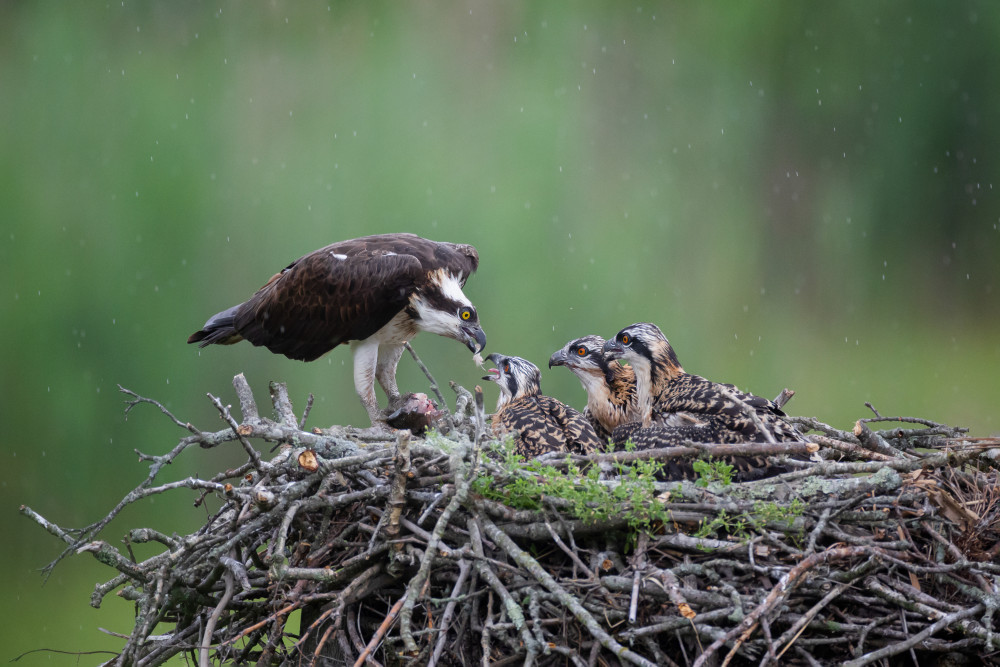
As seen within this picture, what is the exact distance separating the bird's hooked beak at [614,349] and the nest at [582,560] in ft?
3.22

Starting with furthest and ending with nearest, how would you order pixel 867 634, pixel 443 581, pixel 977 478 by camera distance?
1. pixel 977 478
2. pixel 443 581
3. pixel 867 634

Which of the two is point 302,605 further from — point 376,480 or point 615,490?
point 615,490

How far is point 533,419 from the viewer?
2656 millimetres

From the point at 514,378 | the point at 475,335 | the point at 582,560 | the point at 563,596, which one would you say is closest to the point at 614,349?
the point at 514,378

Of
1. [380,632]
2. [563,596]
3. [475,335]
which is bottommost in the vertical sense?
[380,632]

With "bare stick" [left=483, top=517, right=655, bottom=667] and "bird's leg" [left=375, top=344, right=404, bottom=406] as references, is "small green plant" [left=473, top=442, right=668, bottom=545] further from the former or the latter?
"bird's leg" [left=375, top=344, right=404, bottom=406]

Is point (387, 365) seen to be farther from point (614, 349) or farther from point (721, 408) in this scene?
point (721, 408)

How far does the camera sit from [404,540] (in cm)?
197

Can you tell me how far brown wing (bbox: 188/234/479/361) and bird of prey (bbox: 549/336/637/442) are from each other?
1.79ft

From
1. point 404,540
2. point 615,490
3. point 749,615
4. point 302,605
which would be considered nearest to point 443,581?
point 404,540

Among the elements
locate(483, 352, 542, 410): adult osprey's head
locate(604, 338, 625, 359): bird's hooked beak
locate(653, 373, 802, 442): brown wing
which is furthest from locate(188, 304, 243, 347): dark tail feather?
locate(653, 373, 802, 442): brown wing

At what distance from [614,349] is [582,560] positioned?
4.20ft

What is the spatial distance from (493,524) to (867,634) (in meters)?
0.82

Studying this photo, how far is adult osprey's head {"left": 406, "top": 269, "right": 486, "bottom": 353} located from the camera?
3.24 metres
